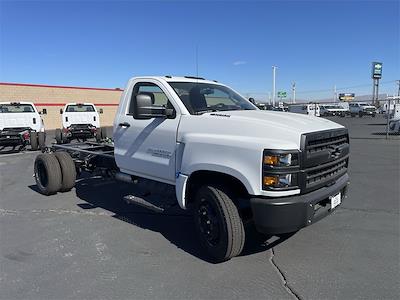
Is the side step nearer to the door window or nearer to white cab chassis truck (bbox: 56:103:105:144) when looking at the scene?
the door window

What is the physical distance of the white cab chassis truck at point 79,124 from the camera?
1797 centimetres

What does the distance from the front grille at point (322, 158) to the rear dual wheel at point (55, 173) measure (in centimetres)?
518

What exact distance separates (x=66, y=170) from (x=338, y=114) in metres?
52.9

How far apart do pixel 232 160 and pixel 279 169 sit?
527 millimetres

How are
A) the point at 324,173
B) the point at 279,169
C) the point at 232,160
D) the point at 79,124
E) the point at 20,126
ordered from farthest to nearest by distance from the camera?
the point at 79,124, the point at 20,126, the point at 324,173, the point at 232,160, the point at 279,169

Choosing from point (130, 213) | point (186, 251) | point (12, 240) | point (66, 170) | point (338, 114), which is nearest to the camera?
point (186, 251)

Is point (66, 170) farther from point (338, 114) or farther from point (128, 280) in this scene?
point (338, 114)

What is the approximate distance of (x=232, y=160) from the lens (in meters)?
4.10

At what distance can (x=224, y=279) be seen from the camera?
396cm

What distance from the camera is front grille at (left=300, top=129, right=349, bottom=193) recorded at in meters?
3.98

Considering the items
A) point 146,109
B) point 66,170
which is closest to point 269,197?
point 146,109

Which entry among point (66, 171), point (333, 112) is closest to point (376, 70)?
point (333, 112)

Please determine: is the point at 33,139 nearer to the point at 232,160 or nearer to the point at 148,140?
the point at 148,140

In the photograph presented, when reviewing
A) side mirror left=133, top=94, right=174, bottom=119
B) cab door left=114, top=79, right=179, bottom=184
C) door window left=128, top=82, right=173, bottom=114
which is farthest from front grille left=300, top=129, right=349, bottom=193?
door window left=128, top=82, right=173, bottom=114
